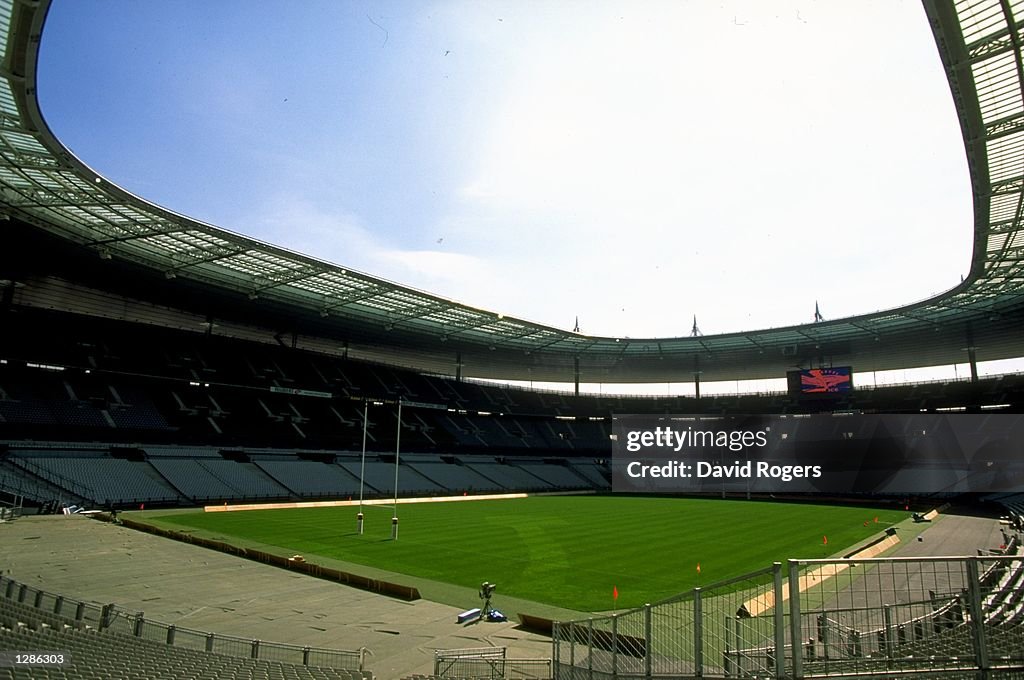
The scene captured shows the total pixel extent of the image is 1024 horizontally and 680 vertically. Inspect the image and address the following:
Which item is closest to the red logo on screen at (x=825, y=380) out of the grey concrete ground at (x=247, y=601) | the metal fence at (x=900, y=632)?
the grey concrete ground at (x=247, y=601)

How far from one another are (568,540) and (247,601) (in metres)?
17.5

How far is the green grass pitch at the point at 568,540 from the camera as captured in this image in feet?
76.1

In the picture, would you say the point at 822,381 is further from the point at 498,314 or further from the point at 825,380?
the point at 498,314

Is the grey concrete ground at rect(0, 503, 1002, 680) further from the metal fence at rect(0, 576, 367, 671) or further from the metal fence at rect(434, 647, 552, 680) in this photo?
the metal fence at rect(0, 576, 367, 671)

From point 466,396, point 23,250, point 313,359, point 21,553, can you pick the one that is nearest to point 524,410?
point 466,396

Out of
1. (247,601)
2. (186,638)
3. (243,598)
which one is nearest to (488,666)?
(186,638)

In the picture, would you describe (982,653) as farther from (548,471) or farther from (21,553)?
(548,471)

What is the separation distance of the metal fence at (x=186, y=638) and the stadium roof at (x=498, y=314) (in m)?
17.4

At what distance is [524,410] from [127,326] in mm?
50130

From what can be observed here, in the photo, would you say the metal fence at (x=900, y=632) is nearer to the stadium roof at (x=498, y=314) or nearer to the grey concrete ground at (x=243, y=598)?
the grey concrete ground at (x=243, y=598)

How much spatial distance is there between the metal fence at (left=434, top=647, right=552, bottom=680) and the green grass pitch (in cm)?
567

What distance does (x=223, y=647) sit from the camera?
14578mm

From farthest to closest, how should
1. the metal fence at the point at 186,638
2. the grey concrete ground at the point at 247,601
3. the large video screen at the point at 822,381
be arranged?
the large video screen at the point at 822,381
the grey concrete ground at the point at 247,601
the metal fence at the point at 186,638

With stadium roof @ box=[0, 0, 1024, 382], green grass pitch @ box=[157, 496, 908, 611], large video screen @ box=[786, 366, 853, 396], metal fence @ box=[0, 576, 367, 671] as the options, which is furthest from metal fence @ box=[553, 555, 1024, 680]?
large video screen @ box=[786, 366, 853, 396]
